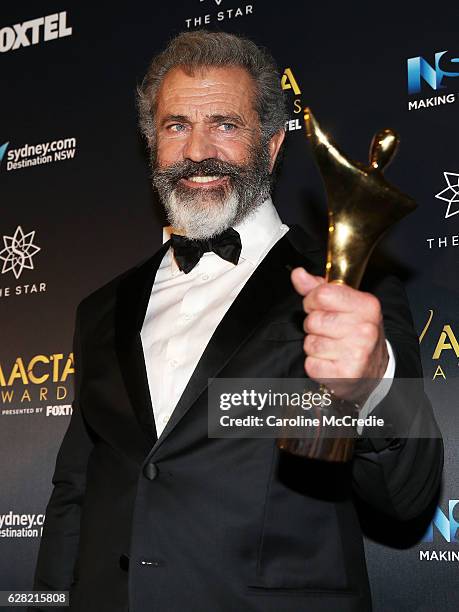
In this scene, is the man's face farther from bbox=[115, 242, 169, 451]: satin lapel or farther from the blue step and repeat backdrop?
the blue step and repeat backdrop

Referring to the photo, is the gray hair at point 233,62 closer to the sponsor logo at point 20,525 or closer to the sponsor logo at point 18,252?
the sponsor logo at point 18,252

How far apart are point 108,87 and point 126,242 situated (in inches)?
20.7

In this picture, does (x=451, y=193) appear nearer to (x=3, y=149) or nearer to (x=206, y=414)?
(x=206, y=414)

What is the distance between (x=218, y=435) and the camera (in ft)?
5.13

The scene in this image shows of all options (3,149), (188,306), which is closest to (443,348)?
A: (188,306)

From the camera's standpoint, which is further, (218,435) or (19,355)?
(19,355)

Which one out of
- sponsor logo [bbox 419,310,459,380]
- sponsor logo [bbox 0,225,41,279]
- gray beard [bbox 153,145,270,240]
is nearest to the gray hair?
gray beard [bbox 153,145,270,240]

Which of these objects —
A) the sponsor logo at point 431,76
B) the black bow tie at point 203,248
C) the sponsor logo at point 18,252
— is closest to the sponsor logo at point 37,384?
the sponsor logo at point 18,252

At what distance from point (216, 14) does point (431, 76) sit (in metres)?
0.73

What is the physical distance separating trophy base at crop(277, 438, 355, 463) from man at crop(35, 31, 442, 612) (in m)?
0.07

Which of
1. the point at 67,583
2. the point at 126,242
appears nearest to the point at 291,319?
the point at 67,583

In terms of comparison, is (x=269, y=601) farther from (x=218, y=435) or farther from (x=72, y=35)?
(x=72, y=35)

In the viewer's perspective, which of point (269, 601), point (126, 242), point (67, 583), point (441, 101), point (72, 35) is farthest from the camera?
point (72, 35)

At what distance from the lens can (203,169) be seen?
190 cm
